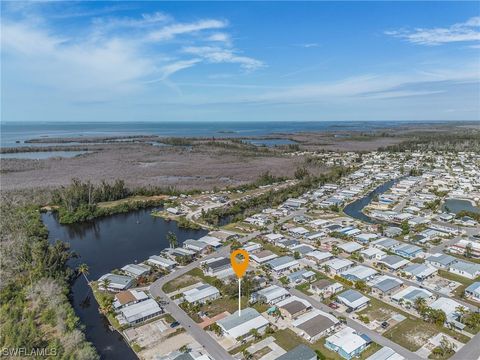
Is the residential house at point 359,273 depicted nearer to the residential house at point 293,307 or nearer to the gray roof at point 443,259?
the residential house at point 293,307

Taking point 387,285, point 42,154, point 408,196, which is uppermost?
point 42,154

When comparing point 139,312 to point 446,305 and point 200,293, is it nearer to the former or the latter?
point 200,293

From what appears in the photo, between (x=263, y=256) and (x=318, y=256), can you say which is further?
(x=263, y=256)

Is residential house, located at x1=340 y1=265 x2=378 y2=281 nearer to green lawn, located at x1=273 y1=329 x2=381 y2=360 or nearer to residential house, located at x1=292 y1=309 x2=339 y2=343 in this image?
residential house, located at x1=292 y1=309 x2=339 y2=343

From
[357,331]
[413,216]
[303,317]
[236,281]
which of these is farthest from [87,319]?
[413,216]

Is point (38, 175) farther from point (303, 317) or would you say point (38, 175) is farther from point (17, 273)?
point (303, 317)

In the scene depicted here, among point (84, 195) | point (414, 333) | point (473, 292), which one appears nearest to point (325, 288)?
point (414, 333)

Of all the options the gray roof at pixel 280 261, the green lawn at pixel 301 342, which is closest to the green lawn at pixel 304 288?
the gray roof at pixel 280 261

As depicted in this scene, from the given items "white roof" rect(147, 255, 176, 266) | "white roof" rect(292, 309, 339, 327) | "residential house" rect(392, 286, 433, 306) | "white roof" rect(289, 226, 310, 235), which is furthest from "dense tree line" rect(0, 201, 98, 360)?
"white roof" rect(289, 226, 310, 235)
